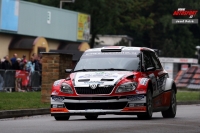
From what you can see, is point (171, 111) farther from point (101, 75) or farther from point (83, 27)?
point (83, 27)

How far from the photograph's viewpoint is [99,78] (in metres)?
17.3

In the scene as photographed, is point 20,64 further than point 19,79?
Yes

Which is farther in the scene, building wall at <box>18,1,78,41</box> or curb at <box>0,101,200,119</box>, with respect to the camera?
building wall at <box>18,1,78,41</box>

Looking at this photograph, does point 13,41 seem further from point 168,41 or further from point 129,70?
point 168,41

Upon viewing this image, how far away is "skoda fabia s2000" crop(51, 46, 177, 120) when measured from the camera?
1725 centimetres

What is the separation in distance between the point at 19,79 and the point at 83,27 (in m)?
24.1

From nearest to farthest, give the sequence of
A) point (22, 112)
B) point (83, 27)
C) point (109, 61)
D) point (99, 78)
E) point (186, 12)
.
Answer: point (99, 78) < point (109, 61) < point (22, 112) < point (186, 12) < point (83, 27)

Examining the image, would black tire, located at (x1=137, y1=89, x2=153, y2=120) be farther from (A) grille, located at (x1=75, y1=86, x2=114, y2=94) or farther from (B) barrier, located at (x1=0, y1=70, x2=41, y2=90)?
(B) barrier, located at (x1=0, y1=70, x2=41, y2=90)

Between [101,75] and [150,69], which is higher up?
[150,69]

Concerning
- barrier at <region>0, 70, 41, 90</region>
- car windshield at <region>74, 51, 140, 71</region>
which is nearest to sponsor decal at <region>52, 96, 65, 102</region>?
car windshield at <region>74, 51, 140, 71</region>

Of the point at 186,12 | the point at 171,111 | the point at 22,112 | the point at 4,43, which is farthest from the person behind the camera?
the point at 4,43

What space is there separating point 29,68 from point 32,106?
1406cm

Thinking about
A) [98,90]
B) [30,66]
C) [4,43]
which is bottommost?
[98,90]

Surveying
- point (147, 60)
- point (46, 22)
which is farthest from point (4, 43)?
point (147, 60)
